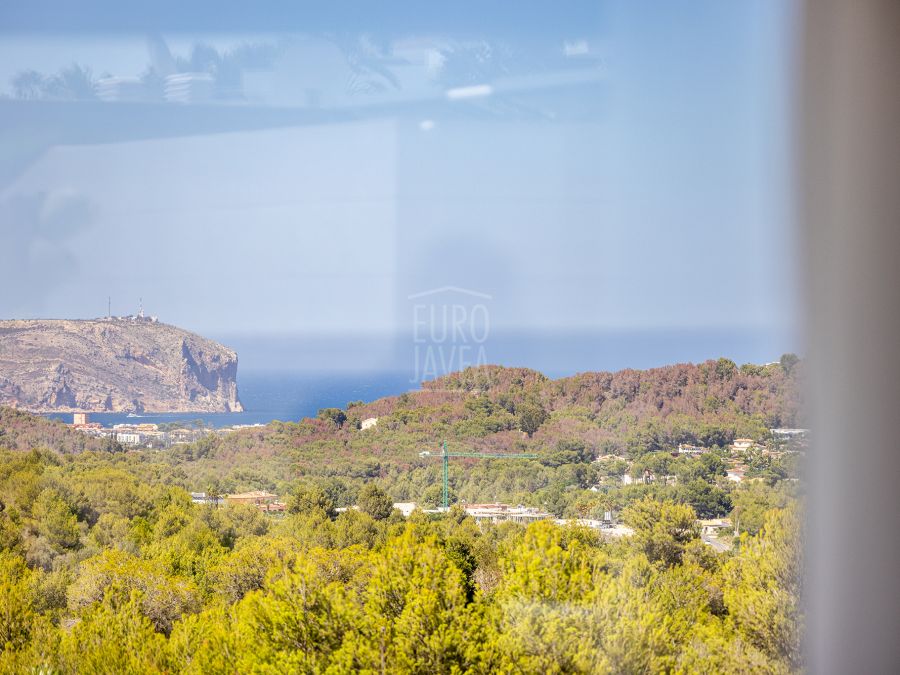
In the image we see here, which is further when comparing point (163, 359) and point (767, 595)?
point (163, 359)

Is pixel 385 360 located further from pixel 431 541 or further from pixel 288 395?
pixel 431 541

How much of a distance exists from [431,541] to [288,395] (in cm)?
85

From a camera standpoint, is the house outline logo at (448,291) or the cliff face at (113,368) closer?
the house outline logo at (448,291)

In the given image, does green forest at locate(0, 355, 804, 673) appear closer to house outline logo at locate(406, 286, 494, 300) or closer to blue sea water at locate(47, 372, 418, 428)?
blue sea water at locate(47, 372, 418, 428)

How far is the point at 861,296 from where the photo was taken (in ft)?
6.13

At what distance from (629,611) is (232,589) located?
1.34m

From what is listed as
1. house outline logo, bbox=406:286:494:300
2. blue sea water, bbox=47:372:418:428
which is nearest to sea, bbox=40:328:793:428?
blue sea water, bbox=47:372:418:428

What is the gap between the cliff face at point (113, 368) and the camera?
9.12ft

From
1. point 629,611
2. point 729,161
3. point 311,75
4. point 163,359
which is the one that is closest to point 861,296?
point 729,161

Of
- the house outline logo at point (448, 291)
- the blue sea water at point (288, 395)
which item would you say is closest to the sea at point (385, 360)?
the blue sea water at point (288, 395)

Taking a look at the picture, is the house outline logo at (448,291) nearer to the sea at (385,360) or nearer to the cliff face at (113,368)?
the sea at (385,360)

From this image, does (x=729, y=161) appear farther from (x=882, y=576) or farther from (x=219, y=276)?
(x=219, y=276)

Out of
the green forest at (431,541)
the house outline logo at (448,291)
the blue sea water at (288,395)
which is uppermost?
the house outline logo at (448,291)

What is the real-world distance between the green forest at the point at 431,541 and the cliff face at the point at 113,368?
138 mm
